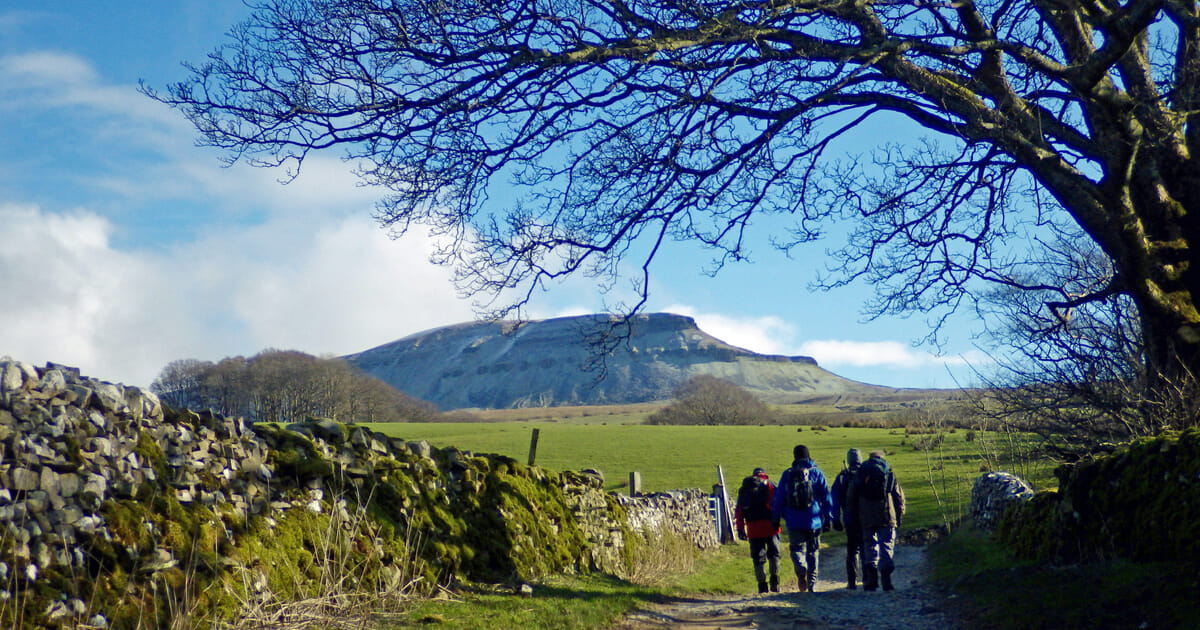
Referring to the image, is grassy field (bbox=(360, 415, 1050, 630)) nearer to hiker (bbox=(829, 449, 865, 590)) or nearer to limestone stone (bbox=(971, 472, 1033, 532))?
limestone stone (bbox=(971, 472, 1033, 532))

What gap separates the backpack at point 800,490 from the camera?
11.2m

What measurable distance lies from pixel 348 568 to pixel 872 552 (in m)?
6.80

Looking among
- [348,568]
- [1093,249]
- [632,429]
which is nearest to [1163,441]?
[348,568]

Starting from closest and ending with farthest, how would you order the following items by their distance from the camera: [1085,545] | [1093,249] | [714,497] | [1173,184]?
[1085,545], [1173,184], [1093,249], [714,497]

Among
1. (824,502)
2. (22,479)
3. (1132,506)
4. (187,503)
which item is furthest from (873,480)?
(22,479)

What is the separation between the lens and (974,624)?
24.0 feet

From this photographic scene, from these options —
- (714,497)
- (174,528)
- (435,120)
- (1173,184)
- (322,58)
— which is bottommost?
(714,497)

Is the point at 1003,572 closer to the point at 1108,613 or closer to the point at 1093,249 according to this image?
the point at 1108,613

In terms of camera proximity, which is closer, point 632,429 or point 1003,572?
point 1003,572

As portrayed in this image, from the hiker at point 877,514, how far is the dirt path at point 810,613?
0.35m

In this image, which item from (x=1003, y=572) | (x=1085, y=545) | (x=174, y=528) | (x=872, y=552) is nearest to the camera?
(x=174, y=528)

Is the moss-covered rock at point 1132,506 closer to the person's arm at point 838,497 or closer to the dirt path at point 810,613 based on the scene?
the dirt path at point 810,613

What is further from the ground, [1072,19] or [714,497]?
[1072,19]

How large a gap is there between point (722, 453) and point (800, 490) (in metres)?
31.6
